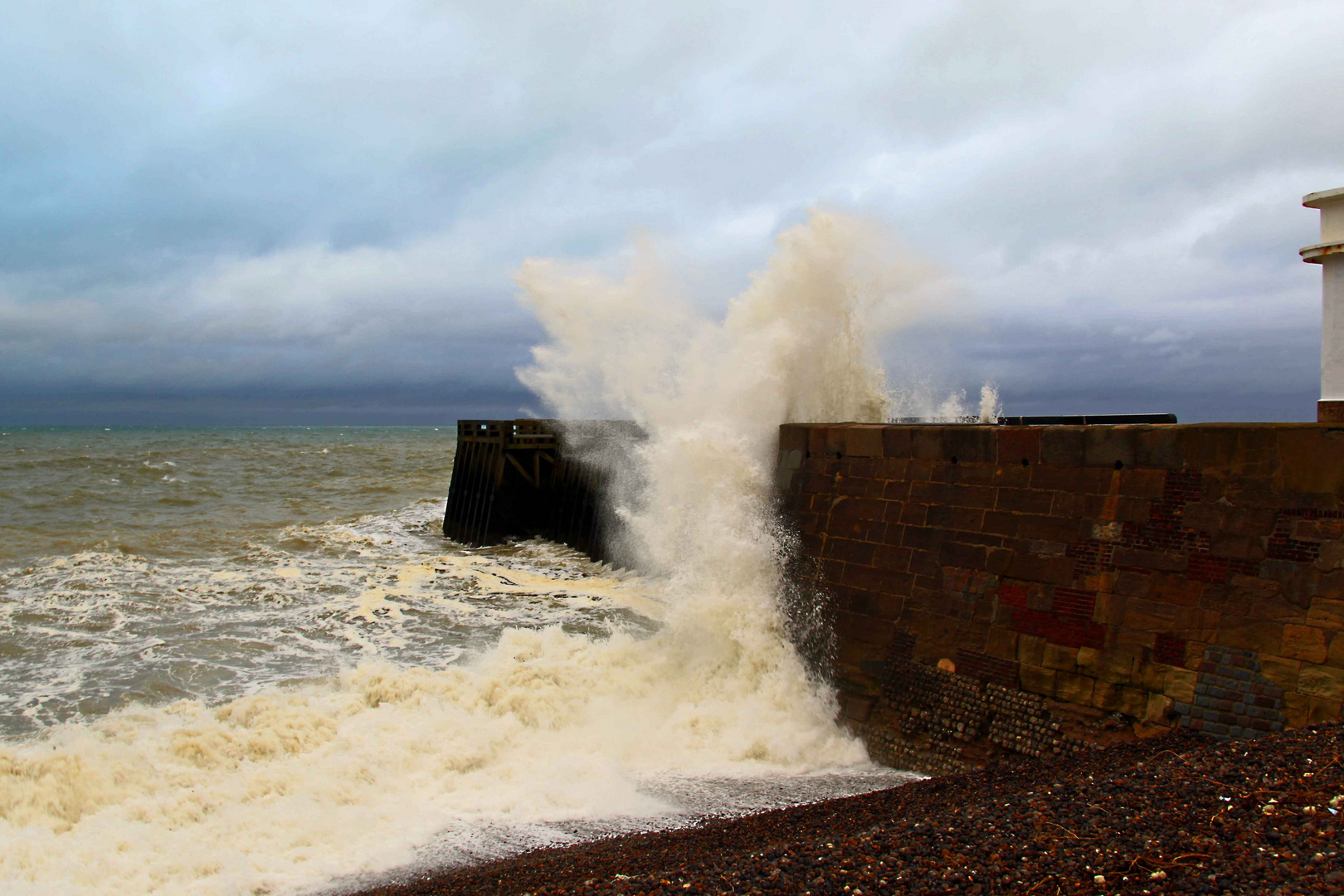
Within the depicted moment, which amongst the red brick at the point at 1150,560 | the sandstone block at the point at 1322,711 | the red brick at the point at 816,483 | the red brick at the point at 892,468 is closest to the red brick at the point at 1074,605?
the red brick at the point at 1150,560

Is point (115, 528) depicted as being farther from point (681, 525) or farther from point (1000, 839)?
point (1000, 839)

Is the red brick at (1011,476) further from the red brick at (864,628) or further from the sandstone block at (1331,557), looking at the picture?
the sandstone block at (1331,557)

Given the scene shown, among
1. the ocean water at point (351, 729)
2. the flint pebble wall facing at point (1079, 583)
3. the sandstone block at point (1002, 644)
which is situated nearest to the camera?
the flint pebble wall facing at point (1079, 583)

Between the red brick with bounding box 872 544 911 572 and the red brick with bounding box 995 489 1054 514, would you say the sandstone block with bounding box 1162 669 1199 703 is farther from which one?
the red brick with bounding box 872 544 911 572

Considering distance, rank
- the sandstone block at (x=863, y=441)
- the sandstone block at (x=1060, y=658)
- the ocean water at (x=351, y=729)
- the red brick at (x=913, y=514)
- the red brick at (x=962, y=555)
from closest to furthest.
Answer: the sandstone block at (x=1060, y=658), the ocean water at (x=351, y=729), the red brick at (x=962, y=555), the red brick at (x=913, y=514), the sandstone block at (x=863, y=441)

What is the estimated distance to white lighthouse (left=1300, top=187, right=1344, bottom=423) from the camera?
6.10 metres

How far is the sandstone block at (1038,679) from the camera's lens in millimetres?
6000

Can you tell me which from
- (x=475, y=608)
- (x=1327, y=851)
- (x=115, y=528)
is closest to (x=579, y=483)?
(x=475, y=608)

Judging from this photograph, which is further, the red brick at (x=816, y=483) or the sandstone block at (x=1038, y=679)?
the red brick at (x=816, y=483)

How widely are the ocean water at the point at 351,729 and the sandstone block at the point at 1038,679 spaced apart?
134cm

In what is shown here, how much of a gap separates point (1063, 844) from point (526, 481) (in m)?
18.1

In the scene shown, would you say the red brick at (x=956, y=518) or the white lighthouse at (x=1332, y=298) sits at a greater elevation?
the white lighthouse at (x=1332, y=298)

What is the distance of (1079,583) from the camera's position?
5.98 metres

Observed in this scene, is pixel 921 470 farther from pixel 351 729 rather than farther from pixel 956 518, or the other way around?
pixel 351 729
